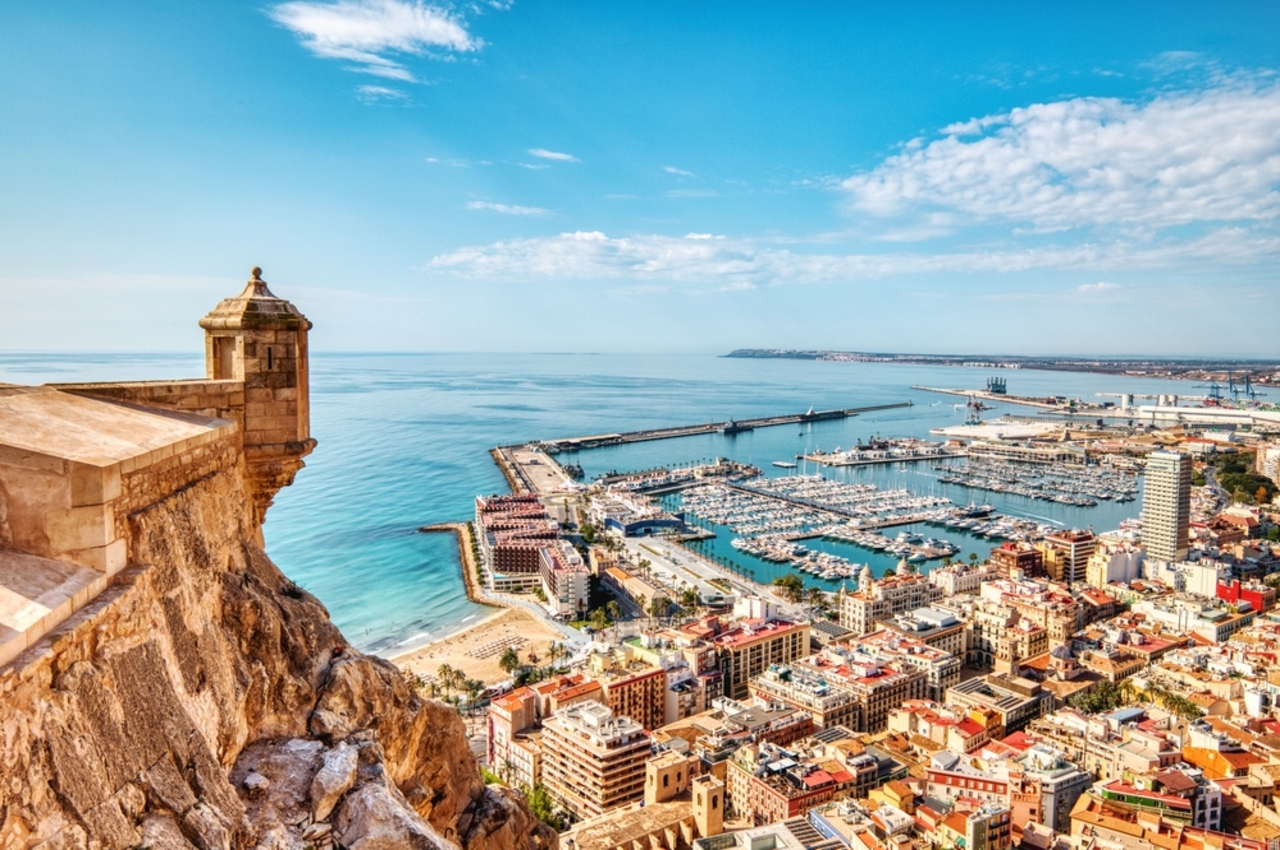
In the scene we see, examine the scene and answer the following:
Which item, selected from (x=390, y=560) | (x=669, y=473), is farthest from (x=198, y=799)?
(x=669, y=473)

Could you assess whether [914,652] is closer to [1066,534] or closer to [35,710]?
[1066,534]

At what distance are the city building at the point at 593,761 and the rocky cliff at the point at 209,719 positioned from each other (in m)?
9.85

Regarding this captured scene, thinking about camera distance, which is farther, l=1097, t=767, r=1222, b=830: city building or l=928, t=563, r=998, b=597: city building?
l=928, t=563, r=998, b=597: city building

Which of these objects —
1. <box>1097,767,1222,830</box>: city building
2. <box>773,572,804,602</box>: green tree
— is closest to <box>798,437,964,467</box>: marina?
<box>773,572,804,602</box>: green tree

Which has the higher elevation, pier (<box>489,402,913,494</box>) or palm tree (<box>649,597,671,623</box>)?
pier (<box>489,402,913,494</box>)

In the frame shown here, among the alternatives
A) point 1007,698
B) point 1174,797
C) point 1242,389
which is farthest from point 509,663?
point 1242,389

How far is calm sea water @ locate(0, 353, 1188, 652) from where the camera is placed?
82.0ft

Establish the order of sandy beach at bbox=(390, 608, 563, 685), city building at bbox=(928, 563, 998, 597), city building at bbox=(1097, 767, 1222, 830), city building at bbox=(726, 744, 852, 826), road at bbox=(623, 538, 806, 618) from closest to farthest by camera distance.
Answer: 1. city building at bbox=(1097, 767, 1222, 830)
2. city building at bbox=(726, 744, 852, 826)
3. sandy beach at bbox=(390, 608, 563, 685)
4. road at bbox=(623, 538, 806, 618)
5. city building at bbox=(928, 563, 998, 597)

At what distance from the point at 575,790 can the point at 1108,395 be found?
10275cm

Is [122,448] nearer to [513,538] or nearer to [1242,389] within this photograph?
[513,538]

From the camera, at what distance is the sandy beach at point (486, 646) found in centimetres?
1962

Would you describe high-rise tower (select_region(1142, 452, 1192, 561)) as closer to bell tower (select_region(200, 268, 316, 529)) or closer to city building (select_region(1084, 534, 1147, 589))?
city building (select_region(1084, 534, 1147, 589))

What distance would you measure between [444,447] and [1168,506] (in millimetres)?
38532

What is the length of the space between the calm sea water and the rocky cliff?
2062 mm
